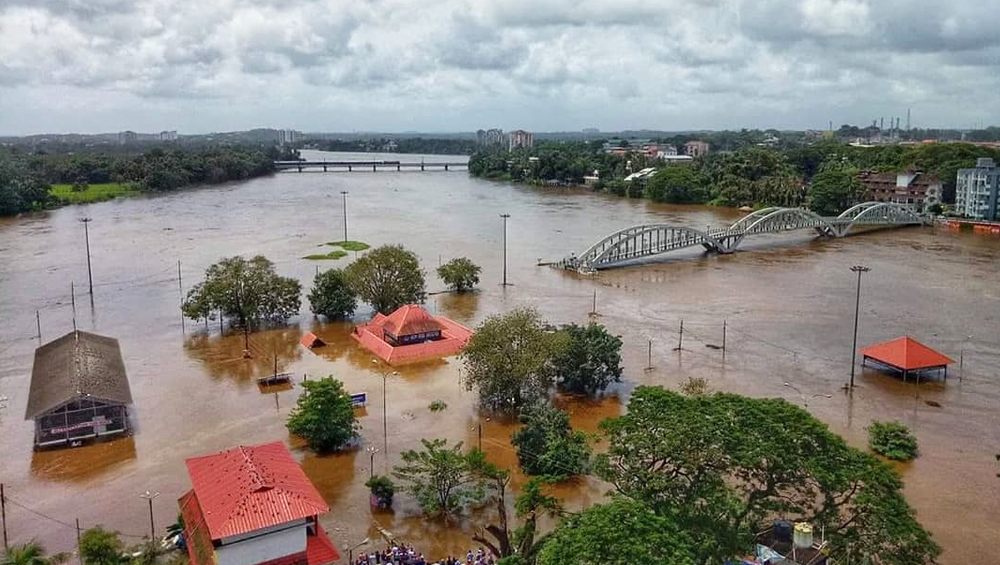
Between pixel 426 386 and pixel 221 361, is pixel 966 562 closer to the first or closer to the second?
pixel 426 386

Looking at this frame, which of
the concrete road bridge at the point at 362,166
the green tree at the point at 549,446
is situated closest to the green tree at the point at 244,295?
the green tree at the point at 549,446

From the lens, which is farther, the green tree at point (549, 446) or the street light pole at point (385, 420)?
the street light pole at point (385, 420)

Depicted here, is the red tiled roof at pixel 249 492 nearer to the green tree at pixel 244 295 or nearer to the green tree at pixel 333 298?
the green tree at pixel 244 295

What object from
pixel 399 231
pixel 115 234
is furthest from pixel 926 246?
pixel 115 234

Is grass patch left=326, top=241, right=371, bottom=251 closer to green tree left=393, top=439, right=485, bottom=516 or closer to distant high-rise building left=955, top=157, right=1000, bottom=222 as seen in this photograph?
green tree left=393, top=439, right=485, bottom=516

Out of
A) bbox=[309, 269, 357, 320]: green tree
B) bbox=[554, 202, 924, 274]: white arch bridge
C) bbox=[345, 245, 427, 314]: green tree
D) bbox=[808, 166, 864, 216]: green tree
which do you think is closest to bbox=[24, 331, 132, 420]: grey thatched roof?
bbox=[309, 269, 357, 320]: green tree

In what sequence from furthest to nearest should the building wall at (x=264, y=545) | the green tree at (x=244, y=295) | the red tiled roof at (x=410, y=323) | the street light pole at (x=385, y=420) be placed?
the green tree at (x=244, y=295) → the red tiled roof at (x=410, y=323) → the street light pole at (x=385, y=420) → the building wall at (x=264, y=545)

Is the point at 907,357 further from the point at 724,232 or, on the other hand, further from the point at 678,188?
the point at 678,188
